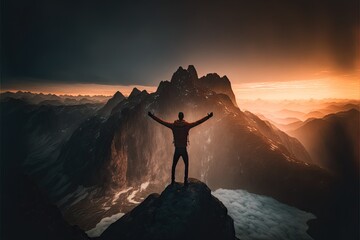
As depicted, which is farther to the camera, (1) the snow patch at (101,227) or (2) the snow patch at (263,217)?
(2) the snow patch at (263,217)

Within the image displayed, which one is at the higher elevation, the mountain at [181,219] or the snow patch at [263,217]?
the mountain at [181,219]

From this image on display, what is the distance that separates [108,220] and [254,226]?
109290mm

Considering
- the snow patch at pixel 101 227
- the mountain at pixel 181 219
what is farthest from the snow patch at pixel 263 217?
the mountain at pixel 181 219

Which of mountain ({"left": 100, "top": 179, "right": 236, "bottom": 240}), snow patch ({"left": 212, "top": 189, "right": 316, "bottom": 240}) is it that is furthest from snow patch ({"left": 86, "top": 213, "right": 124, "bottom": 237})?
mountain ({"left": 100, "top": 179, "right": 236, "bottom": 240})

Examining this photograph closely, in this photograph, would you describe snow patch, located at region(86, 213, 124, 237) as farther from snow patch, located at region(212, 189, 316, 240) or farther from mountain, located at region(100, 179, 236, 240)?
mountain, located at region(100, 179, 236, 240)

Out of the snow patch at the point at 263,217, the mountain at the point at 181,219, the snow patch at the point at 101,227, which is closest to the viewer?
the mountain at the point at 181,219

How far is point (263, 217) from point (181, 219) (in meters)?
179

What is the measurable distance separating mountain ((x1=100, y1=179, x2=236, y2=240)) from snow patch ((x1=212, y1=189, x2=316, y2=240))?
146m

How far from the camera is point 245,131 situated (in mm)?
191125

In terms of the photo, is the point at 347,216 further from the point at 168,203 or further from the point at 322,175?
the point at 168,203

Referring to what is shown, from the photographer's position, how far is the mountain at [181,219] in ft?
63.2

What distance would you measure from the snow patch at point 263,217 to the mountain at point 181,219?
480ft

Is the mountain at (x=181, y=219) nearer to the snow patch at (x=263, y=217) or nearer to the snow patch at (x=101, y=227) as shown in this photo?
the snow patch at (x=101, y=227)

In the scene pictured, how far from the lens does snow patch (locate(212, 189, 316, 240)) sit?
14900 centimetres
